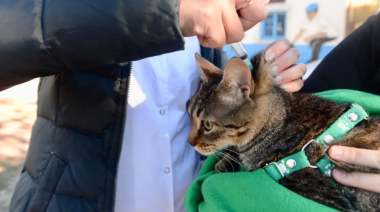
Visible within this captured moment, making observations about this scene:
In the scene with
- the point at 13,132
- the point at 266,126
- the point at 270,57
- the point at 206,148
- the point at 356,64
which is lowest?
the point at 13,132

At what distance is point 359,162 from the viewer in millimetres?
1059

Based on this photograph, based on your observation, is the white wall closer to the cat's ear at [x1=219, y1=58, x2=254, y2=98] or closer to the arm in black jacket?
the arm in black jacket

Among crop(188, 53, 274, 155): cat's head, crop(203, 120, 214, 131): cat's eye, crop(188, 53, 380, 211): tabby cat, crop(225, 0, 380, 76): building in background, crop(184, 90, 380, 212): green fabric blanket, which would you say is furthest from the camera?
crop(225, 0, 380, 76): building in background

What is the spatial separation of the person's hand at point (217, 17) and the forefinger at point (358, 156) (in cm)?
52

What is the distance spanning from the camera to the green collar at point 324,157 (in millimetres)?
1140

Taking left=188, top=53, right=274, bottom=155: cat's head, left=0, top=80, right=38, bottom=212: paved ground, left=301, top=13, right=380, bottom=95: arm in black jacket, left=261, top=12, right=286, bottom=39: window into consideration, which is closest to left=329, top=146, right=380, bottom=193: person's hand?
left=188, top=53, right=274, bottom=155: cat's head

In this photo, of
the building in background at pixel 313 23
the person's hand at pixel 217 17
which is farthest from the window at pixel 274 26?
the person's hand at pixel 217 17

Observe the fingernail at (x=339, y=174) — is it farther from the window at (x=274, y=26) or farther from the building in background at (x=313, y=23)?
the window at (x=274, y=26)

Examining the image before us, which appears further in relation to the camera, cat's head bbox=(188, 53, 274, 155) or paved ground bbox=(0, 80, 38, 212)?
paved ground bbox=(0, 80, 38, 212)

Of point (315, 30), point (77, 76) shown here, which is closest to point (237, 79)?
point (77, 76)

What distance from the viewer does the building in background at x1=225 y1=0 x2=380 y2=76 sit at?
4.90m

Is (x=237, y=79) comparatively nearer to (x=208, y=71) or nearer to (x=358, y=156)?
(x=208, y=71)

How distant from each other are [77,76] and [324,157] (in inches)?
38.7

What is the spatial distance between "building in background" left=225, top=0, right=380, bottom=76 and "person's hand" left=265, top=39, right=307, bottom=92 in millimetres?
3452
